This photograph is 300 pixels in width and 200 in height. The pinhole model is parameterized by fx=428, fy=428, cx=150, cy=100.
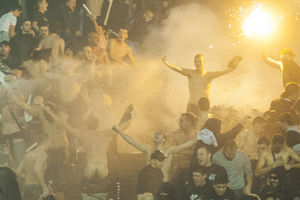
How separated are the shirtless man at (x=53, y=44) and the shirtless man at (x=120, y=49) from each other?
1405mm

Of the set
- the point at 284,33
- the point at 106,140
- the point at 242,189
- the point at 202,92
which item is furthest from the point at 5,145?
the point at 284,33

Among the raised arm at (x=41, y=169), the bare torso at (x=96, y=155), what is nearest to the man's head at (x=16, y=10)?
the raised arm at (x=41, y=169)

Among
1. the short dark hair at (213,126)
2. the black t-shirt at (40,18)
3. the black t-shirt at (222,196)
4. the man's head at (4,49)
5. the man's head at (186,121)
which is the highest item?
the black t-shirt at (40,18)

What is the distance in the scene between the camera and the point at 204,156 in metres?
7.26

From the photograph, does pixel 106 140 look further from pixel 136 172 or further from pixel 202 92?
pixel 202 92

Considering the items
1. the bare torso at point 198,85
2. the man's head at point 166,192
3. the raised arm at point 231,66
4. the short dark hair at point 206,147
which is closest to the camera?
the short dark hair at point 206,147

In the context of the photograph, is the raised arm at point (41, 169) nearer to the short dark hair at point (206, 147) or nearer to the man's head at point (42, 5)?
the short dark hair at point (206, 147)

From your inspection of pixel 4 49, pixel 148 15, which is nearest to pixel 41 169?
pixel 4 49

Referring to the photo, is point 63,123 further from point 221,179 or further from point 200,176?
point 221,179

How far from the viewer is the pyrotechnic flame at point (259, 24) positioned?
41.0ft

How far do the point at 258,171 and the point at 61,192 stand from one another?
3.95m

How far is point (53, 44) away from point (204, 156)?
565cm

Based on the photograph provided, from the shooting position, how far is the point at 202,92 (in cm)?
979

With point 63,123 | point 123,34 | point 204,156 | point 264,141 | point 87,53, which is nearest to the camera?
point 204,156
